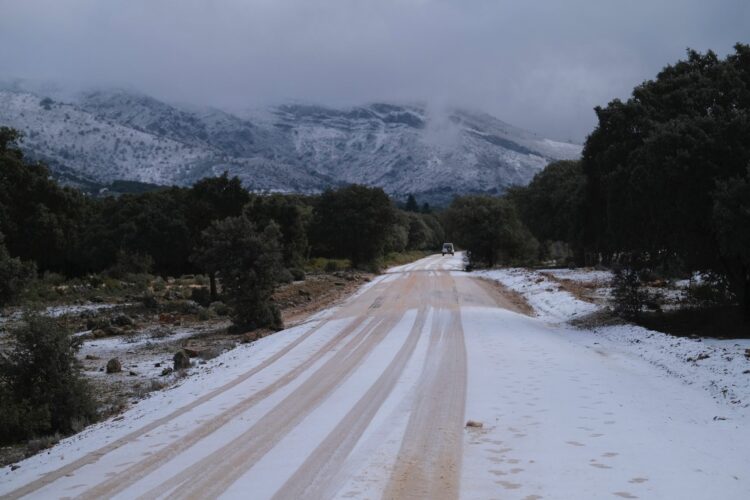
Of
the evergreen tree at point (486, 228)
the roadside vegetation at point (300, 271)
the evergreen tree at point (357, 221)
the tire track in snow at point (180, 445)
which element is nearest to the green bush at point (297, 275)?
the roadside vegetation at point (300, 271)

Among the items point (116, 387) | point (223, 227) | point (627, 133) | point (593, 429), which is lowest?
point (116, 387)

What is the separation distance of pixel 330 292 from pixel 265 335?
650 inches

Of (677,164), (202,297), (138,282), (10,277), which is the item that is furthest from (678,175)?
(138,282)

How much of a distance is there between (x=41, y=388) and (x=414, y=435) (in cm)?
779

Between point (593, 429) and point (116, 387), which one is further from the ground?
point (593, 429)

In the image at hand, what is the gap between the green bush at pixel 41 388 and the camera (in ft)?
38.0

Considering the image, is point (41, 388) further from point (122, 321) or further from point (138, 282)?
point (138, 282)

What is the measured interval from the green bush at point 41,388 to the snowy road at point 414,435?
1.38 metres

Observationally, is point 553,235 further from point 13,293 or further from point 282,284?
point 13,293

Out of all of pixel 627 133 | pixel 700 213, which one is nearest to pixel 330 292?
pixel 627 133

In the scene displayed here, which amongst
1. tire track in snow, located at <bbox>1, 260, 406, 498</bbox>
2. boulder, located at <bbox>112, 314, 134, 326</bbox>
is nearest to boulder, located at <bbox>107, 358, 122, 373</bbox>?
tire track in snow, located at <bbox>1, 260, 406, 498</bbox>

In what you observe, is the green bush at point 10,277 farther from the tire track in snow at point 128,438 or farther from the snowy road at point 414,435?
the tire track in snow at point 128,438

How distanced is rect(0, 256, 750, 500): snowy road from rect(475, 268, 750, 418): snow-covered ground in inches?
15.9

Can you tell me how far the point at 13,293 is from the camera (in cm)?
1716
